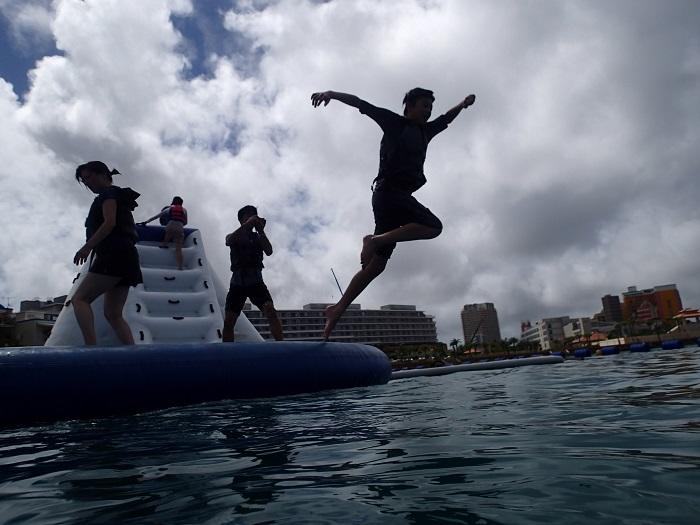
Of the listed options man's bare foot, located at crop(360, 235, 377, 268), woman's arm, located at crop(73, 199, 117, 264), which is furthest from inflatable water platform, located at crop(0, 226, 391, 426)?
man's bare foot, located at crop(360, 235, 377, 268)

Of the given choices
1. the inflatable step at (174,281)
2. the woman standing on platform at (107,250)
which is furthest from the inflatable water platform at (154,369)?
the inflatable step at (174,281)

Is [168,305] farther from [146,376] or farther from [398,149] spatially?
[398,149]

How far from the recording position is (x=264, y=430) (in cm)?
281

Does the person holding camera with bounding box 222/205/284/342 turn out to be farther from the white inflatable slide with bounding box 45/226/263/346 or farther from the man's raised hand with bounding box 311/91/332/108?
the man's raised hand with bounding box 311/91/332/108

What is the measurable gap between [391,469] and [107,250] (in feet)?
13.3

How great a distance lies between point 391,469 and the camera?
1.68 m

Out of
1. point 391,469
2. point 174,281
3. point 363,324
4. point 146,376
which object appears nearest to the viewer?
point 391,469

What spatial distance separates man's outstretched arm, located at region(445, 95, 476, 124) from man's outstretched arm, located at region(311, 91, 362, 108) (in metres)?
1.02

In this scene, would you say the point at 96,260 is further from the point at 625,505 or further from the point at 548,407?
the point at 625,505

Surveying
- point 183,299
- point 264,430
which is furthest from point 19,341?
point 264,430

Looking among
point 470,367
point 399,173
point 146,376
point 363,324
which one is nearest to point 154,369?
point 146,376

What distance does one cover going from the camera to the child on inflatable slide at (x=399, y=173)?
4.79 m

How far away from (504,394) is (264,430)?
6.58 ft

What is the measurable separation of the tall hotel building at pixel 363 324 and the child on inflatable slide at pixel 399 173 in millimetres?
128558
